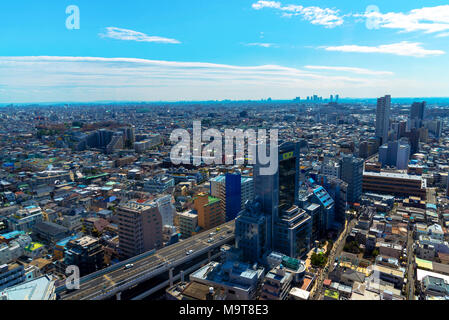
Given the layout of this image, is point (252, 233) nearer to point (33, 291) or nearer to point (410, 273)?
point (410, 273)

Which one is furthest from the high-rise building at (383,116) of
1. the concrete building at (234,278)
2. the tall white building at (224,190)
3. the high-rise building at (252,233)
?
the concrete building at (234,278)

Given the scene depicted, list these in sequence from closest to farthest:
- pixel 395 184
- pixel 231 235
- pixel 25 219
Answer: pixel 231 235 < pixel 25 219 < pixel 395 184

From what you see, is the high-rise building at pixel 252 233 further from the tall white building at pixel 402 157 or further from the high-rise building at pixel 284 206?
the tall white building at pixel 402 157

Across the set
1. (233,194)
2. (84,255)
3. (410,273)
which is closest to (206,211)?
(233,194)

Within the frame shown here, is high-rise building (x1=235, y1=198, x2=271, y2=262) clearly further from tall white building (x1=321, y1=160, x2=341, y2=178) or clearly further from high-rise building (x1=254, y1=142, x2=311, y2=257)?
tall white building (x1=321, y1=160, x2=341, y2=178)

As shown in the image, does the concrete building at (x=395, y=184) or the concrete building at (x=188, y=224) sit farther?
the concrete building at (x=395, y=184)

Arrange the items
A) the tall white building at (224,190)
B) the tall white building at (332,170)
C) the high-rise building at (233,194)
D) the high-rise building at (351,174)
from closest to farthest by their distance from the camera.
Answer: the high-rise building at (233,194)
the tall white building at (224,190)
the high-rise building at (351,174)
the tall white building at (332,170)

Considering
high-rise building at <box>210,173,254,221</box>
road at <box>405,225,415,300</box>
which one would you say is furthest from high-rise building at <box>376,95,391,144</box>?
high-rise building at <box>210,173,254,221</box>
